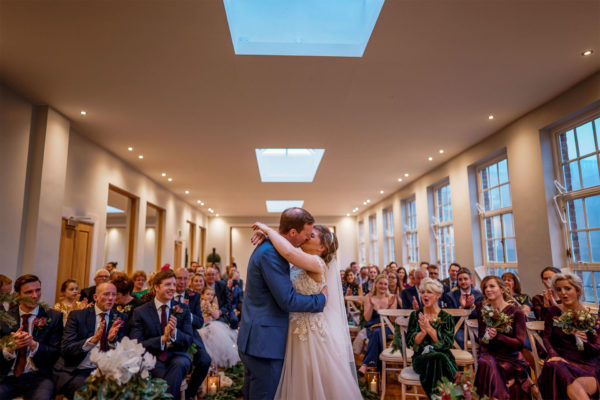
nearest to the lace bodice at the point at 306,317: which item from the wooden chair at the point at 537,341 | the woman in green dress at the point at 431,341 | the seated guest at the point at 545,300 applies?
the woman in green dress at the point at 431,341

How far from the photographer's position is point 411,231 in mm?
12617

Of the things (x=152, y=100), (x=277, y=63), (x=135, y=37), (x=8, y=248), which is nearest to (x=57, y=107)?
(x=152, y=100)

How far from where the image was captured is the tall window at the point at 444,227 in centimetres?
978

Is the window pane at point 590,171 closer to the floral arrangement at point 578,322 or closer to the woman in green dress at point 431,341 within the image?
the floral arrangement at point 578,322

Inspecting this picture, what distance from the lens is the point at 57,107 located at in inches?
226

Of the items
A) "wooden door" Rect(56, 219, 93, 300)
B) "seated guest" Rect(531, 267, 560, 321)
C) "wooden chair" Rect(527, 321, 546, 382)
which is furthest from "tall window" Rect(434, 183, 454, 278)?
"wooden door" Rect(56, 219, 93, 300)

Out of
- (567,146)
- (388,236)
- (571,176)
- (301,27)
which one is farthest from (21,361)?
(388,236)

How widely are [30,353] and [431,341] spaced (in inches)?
128

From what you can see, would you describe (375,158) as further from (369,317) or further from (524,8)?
(524,8)

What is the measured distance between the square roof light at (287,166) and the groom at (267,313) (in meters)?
9.61

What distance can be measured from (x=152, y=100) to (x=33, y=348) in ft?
11.9

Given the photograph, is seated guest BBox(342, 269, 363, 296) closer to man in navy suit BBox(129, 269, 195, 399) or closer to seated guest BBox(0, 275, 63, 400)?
man in navy suit BBox(129, 269, 195, 399)

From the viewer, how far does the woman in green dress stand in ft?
10.8

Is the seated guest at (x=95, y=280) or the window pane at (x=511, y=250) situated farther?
the window pane at (x=511, y=250)
